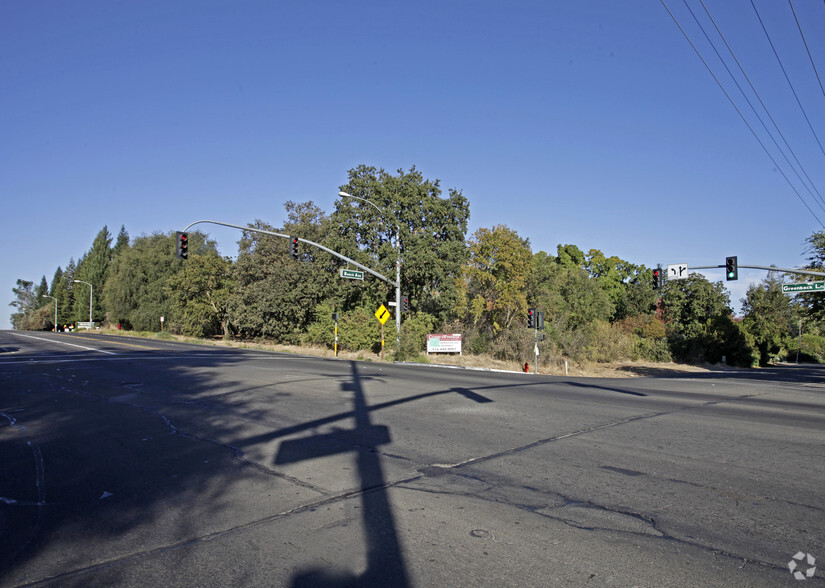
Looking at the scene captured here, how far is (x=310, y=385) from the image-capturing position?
1476 cm

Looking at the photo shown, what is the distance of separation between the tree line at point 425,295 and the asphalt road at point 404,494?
21627 millimetres

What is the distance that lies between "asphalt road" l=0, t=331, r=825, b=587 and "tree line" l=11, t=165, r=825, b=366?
2163 centimetres

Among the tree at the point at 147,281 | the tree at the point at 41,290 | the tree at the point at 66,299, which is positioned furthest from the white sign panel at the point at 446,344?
the tree at the point at 41,290

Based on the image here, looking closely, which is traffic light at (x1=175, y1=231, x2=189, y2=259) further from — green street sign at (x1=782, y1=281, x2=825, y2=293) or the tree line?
green street sign at (x1=782, y1=281, x2=825, y2=293)

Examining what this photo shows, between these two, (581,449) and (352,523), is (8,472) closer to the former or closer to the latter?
(352,523)

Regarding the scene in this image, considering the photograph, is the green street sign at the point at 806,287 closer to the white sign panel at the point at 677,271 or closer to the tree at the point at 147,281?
the white sign panel at the point at 677,271

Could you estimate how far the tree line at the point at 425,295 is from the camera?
3603cm

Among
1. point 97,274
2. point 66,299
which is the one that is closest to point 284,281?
point 97,274

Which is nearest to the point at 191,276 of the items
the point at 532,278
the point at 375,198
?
the point at 375,198

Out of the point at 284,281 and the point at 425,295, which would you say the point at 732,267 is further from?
the point at 284,281

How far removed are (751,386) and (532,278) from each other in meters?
22.9

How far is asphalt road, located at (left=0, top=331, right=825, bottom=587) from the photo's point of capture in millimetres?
4059

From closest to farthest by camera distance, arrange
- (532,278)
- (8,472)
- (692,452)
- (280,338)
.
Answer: (8,472) → (692,452) → (532,278) → (280,338)

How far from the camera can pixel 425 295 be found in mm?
37969
